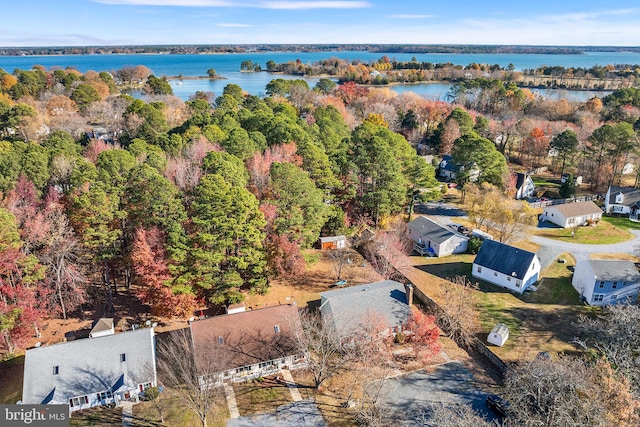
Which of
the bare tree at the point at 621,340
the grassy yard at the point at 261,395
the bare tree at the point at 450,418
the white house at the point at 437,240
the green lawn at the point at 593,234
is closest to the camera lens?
the bare tree at the point at 450,418

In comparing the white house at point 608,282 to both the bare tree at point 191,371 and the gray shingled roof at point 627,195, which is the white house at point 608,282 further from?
the bare tree at point 191,371

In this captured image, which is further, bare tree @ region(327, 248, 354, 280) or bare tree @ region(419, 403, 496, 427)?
bare tree @ region(327, 248, 354, 280)

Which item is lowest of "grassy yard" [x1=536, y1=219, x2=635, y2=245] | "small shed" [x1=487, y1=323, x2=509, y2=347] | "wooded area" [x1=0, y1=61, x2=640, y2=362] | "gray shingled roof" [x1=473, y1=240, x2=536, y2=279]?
"small shed" [x1=487, y1=323, x2=509, y2=347]

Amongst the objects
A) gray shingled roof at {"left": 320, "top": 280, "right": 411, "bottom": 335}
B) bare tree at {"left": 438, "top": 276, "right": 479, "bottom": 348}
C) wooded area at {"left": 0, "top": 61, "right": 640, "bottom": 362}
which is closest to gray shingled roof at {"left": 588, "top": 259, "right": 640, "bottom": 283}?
bare tree at {"left": 438, "top": 276, "right": 479, "bottom": 348}

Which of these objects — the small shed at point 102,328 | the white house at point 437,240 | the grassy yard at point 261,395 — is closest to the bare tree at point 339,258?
the white house at point 437,240

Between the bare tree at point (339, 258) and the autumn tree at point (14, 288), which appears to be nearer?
the autumn tree at point (14, 288)

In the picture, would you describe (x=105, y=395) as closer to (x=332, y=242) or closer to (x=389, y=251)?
(x=389, y=251)

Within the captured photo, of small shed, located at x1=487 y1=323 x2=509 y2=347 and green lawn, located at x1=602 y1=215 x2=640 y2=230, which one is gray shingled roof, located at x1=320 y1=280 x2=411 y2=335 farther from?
green lawn, located at x1=602 y1=215 x2=640 y2=230
